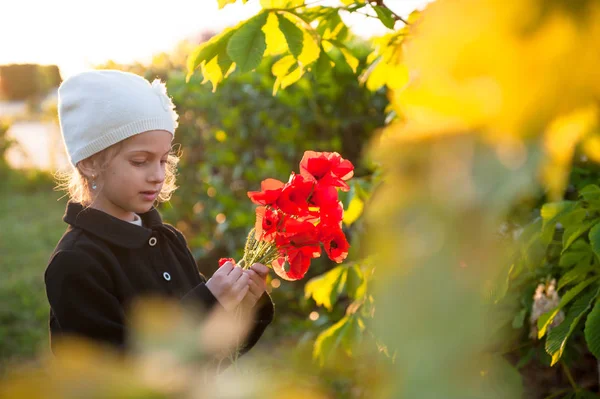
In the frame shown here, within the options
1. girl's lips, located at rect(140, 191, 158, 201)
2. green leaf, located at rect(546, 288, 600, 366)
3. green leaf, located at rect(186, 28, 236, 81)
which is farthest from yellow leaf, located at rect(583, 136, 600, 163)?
girl's lips, located at rect(140, 191, 158, 201)

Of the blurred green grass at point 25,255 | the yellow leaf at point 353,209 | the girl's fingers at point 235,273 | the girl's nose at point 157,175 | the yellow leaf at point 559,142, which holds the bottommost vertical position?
the blurred green grass at point 25,255

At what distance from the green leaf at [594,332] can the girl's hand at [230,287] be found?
0.85 meters

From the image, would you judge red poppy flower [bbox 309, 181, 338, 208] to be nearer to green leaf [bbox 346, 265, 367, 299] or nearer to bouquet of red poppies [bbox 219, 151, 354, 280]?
bouquet of red poppies [bbox 219, 151, 354, 280]

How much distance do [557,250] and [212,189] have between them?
351cm

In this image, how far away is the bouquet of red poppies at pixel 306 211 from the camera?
1672mm

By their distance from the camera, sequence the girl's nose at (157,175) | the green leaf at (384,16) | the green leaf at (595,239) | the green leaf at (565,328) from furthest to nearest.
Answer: the girl's nose at (157,175) < the green leaf at (384,16) < the green leaf at (565,328) < the green leaf at (595,239)

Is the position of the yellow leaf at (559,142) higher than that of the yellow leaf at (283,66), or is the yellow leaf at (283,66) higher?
the yellow leaf at (559,142)

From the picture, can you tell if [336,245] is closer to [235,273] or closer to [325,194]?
[325,194]

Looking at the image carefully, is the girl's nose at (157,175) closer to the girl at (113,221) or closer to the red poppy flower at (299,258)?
the girl at (113,221)

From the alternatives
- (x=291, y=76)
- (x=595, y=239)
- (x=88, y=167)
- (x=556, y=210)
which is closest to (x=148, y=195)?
(x=88, y=167)

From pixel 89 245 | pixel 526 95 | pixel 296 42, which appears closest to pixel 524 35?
pixel 526 95

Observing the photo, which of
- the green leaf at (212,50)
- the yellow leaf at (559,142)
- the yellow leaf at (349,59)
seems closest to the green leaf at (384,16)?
the yellow leaf at (349,59)

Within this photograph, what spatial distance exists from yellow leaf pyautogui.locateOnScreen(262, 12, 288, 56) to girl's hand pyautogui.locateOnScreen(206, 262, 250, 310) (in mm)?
657

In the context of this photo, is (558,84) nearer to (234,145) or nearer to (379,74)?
(379,74)
